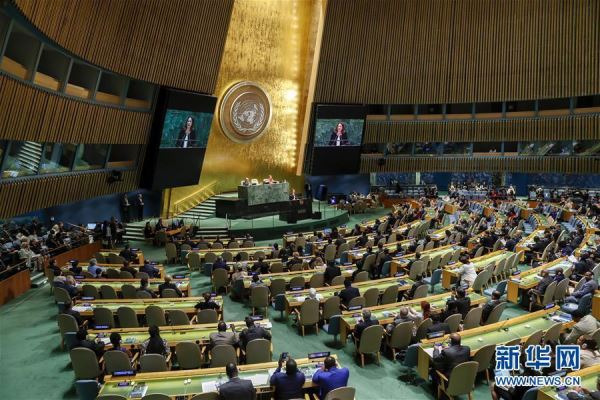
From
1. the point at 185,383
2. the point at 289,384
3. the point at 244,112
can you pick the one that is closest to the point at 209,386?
the point at 185,383

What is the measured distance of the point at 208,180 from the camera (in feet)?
77.1

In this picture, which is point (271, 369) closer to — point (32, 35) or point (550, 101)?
point (32, 35)

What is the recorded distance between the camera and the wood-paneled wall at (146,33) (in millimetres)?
12633

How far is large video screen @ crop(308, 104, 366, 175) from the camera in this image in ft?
84.6

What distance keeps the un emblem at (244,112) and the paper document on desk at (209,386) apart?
735 inches

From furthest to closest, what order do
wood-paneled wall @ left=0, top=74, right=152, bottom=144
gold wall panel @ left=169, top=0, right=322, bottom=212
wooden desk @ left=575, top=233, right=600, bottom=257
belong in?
gold wall panel @ left=169, top=0, right=322, bottom=212
wooden desk @ left=575, top=233, right=600, bottom=257
wood-paneled wall @ left=0, top=74, right=152, bottom=144

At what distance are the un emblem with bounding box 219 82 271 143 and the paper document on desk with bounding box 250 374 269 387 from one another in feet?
60.8

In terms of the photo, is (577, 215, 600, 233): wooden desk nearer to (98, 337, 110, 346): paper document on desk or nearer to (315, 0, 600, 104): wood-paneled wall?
(315, 0, 600, 104): wood-paneled wall

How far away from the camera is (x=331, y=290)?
33.5ft

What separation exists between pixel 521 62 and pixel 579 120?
4389 mm

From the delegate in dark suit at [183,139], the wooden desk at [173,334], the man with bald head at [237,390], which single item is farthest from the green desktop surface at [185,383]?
the delegate in dark suit at [183,139]

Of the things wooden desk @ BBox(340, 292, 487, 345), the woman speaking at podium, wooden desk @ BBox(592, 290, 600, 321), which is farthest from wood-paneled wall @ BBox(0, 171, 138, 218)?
wooden desk @ BBox(592, 290, 600, 321)

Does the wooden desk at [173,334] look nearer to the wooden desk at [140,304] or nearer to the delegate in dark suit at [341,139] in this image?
the wooden desk at [140,304]

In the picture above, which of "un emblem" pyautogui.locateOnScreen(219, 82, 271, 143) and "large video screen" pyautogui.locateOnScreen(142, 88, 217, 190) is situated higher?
"un emblem" pyautogui.locateOnScreen(219, 82, 271, 143)
